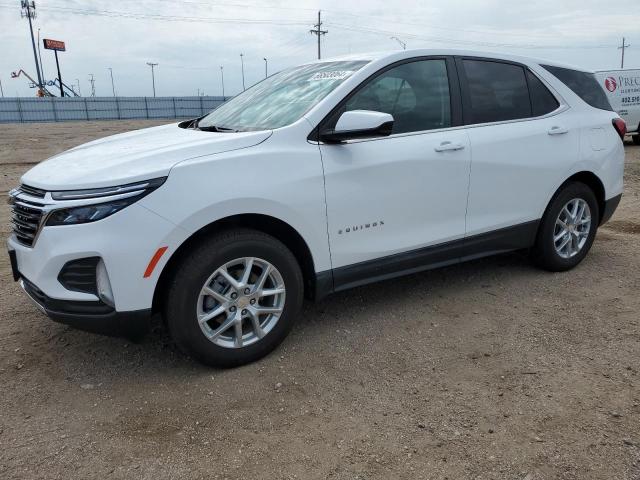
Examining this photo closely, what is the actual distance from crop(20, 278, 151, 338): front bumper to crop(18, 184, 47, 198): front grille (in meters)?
0.52

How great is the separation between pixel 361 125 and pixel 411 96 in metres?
0.76

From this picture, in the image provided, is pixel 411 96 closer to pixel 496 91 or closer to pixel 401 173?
pixel 401 173

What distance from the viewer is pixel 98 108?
48.2 m

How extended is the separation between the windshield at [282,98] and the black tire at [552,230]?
207 cm

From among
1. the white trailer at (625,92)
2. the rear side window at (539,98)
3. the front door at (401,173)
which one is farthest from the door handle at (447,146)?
the white trailer at (625,92)

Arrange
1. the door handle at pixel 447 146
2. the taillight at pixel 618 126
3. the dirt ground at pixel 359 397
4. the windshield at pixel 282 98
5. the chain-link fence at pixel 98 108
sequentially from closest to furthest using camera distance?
the dirt ground at pixel 359 397 → the windshield at pixel 282 98 → the door handle at pixel 447 146 → the taillight at pixel 618 126 → the chain-link fence at pixel 98 108

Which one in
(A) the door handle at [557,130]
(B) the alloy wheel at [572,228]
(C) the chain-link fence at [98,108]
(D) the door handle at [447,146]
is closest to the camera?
(D) the door handle at [447,146]

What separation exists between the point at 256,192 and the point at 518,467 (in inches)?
73.0

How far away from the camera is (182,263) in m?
2.87

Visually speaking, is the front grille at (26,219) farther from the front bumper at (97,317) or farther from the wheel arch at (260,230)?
the wheel arch at (260,230)

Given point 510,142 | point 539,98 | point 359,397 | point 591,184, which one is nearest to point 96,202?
point 359,397

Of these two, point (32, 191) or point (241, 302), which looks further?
point (241, 302)

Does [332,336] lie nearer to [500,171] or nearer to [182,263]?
[182,263]

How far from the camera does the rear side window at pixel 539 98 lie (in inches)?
171
